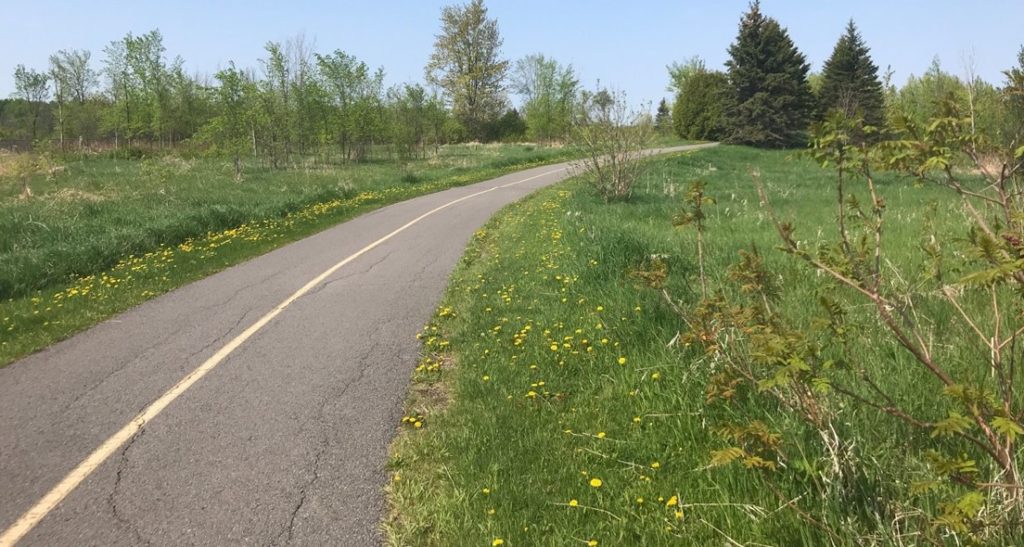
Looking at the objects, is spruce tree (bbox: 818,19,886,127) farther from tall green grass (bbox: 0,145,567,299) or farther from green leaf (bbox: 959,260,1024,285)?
green leaf (bbox: 959,260,1024,285)

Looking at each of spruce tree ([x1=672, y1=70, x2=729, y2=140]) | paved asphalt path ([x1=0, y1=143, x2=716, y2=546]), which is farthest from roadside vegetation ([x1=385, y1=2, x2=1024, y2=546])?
spruce tree ([x1=672, y1=70, x2=729, y2=140])

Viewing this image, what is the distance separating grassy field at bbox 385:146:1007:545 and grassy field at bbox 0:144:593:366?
5557 millimetres

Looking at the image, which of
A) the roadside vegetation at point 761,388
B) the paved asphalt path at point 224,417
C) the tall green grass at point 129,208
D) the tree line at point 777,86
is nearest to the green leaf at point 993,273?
the roadside vegetation at point 761,388

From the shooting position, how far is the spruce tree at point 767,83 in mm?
40844

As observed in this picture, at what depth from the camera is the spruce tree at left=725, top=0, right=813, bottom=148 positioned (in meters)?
40.8

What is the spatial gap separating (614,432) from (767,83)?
43684mm

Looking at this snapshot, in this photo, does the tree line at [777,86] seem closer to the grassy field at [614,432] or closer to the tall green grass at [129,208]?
the tall green grass at [129,208]

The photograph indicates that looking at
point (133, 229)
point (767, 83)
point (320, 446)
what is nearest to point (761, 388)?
point (320, 446)

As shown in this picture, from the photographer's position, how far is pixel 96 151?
45.0 meters

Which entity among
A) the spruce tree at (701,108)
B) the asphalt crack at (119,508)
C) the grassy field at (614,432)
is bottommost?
the asphalt crack at (119,508)

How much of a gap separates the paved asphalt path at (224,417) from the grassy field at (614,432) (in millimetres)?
362

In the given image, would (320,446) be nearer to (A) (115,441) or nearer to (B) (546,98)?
(A) (115,441)

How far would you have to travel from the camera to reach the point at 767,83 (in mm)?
41188

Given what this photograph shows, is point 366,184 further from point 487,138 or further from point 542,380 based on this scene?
point 487,138
